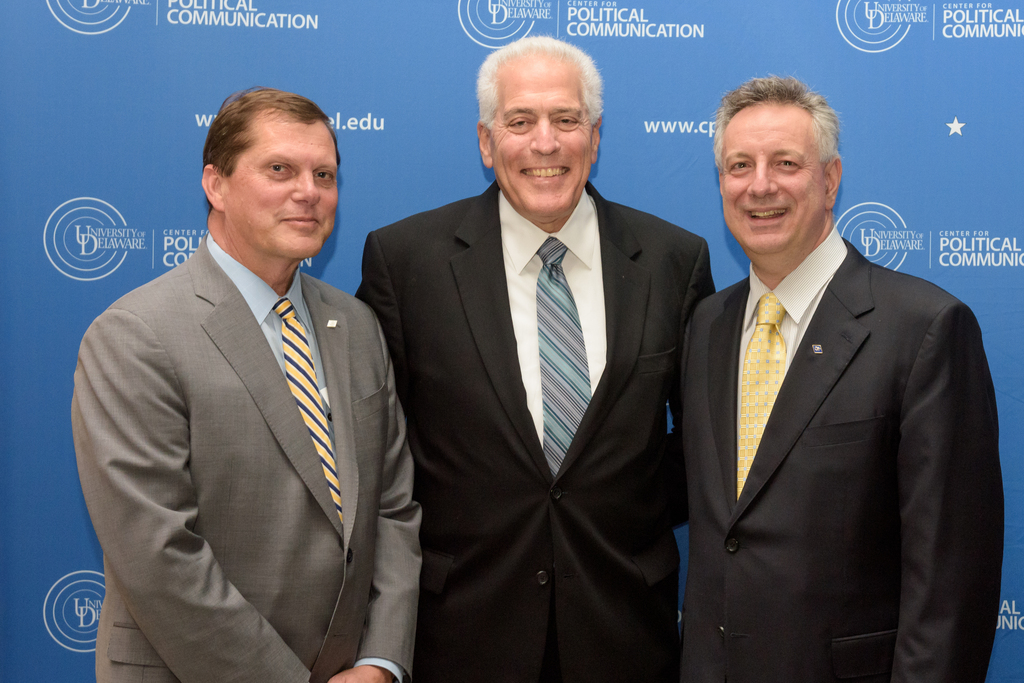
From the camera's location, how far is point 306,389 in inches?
76.6

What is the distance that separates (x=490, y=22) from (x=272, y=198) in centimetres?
135

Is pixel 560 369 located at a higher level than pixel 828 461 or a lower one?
higher

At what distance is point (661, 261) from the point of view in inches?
94.4

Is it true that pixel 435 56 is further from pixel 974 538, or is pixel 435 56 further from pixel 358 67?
pixel 974 538

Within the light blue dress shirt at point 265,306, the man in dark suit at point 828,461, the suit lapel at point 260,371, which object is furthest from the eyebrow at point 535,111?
the suit lapel at point 260,371

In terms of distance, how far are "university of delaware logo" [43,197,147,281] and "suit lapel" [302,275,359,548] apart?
1.13 metres

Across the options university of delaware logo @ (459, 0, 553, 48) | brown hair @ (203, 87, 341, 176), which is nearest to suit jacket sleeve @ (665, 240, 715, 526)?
university of delaware logo @ (459, 0, 553, 48)

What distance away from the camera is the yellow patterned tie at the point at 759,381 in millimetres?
1959

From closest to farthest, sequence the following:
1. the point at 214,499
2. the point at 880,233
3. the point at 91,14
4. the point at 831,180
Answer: the point at 214,499, the point at 831,180, the point at 91,14, the point at 880,233

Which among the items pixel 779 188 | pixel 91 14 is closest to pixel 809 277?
pixel 779 188

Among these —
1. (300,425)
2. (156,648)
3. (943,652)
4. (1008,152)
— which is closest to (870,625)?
(943,652)

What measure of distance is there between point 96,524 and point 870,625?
1.65 m

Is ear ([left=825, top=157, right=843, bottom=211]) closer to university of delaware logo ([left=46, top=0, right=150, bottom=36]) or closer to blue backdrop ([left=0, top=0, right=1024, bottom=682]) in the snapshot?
blue backdrop ([left=0, top=0, right=1024, bottom=682])

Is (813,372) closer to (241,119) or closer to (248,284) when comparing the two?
(248,284)
